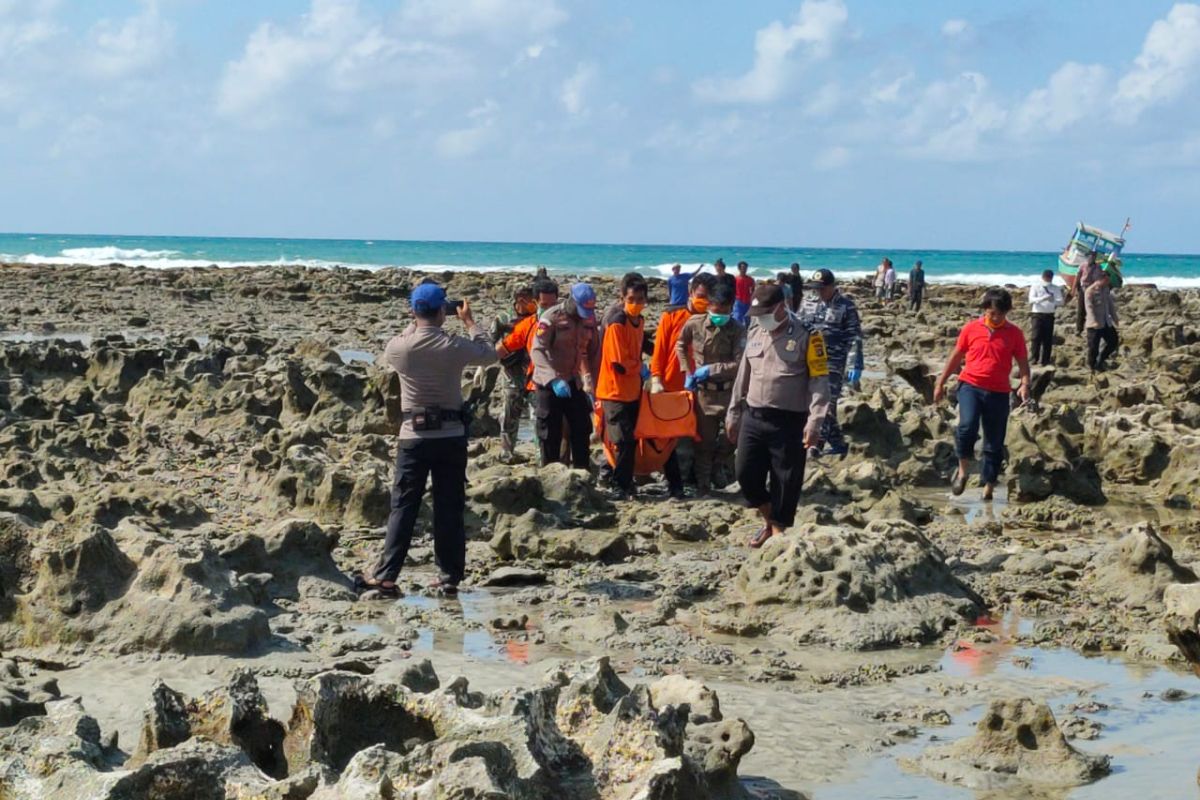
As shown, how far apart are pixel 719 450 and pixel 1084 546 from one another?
3.00 m

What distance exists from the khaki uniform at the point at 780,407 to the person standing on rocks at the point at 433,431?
1.83m

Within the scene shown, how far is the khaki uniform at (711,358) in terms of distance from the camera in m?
11.2

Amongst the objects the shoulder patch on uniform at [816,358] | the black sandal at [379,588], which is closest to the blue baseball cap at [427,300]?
the black sandal at [379,588]

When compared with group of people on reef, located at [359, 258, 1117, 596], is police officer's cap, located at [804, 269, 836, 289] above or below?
above

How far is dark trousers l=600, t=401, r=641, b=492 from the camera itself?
11.3m

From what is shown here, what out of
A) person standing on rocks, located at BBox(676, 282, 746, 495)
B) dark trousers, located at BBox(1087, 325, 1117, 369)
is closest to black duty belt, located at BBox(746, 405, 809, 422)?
person standing on rocks, located at BBox(676, 282, 746, 495)

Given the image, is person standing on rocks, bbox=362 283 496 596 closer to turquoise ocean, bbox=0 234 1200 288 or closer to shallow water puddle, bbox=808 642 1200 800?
shallow water puddle, bbox=808 642 1200 800

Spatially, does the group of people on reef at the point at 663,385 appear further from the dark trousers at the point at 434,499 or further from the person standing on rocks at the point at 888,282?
the person standing on rocks at the point at 888,282

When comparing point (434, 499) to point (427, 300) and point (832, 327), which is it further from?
point (832, 327)

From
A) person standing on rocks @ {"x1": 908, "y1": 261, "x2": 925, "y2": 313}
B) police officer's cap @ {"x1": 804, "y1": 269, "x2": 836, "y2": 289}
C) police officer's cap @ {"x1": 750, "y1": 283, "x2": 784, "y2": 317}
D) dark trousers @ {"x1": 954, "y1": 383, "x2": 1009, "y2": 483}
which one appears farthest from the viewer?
person standing on rocks @ {"x1": 908, "y1": 261, "x2": 925, "y2": 313}

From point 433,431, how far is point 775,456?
88.3 inches

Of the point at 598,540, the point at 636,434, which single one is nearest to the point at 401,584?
the point at 598,540

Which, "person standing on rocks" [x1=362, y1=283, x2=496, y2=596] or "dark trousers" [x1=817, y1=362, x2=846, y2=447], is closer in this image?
"person standing on rocks" [x1=362, y1=283, x2=496, y2=596]

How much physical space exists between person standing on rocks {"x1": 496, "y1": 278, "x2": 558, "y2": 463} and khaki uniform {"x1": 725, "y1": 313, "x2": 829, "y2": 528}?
2.51 m
